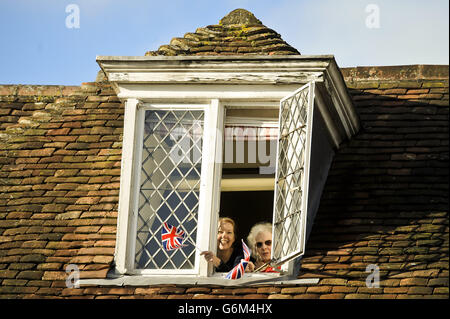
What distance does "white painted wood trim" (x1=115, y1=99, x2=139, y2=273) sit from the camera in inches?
433

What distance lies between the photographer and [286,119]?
444 inches

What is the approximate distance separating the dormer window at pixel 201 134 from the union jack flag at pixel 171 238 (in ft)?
0.22

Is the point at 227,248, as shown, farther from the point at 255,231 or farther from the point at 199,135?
the point at 199,135

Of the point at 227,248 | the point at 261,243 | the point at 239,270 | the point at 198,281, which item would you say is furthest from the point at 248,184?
the point at 198,281

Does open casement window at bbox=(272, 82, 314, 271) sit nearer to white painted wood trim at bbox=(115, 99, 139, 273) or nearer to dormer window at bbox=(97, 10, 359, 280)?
dormer window at bbox=(97, 10, 359, 280)

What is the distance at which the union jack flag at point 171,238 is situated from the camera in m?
11.0

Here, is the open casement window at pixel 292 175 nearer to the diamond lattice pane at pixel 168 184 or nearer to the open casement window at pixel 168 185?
the open casement window at pixel 168 185

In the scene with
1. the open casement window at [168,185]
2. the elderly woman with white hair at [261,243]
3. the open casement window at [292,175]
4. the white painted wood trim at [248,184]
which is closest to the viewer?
the open casement window at [292,175]

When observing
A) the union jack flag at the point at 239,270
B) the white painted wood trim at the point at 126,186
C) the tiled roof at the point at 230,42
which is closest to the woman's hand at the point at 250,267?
the union jack flag at the point at 239,270

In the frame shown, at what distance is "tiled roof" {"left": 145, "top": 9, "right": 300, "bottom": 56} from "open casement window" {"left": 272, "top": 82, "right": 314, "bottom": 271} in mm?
1102

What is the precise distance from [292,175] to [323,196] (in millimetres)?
641

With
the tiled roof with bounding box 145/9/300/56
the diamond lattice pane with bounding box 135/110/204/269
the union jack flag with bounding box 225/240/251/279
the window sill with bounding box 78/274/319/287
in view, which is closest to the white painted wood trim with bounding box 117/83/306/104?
the diamond lattice pane with bounding box 135/110/204/269

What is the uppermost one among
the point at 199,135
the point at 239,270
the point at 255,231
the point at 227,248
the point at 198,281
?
the point at 199,135

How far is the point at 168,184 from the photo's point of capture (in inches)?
444
